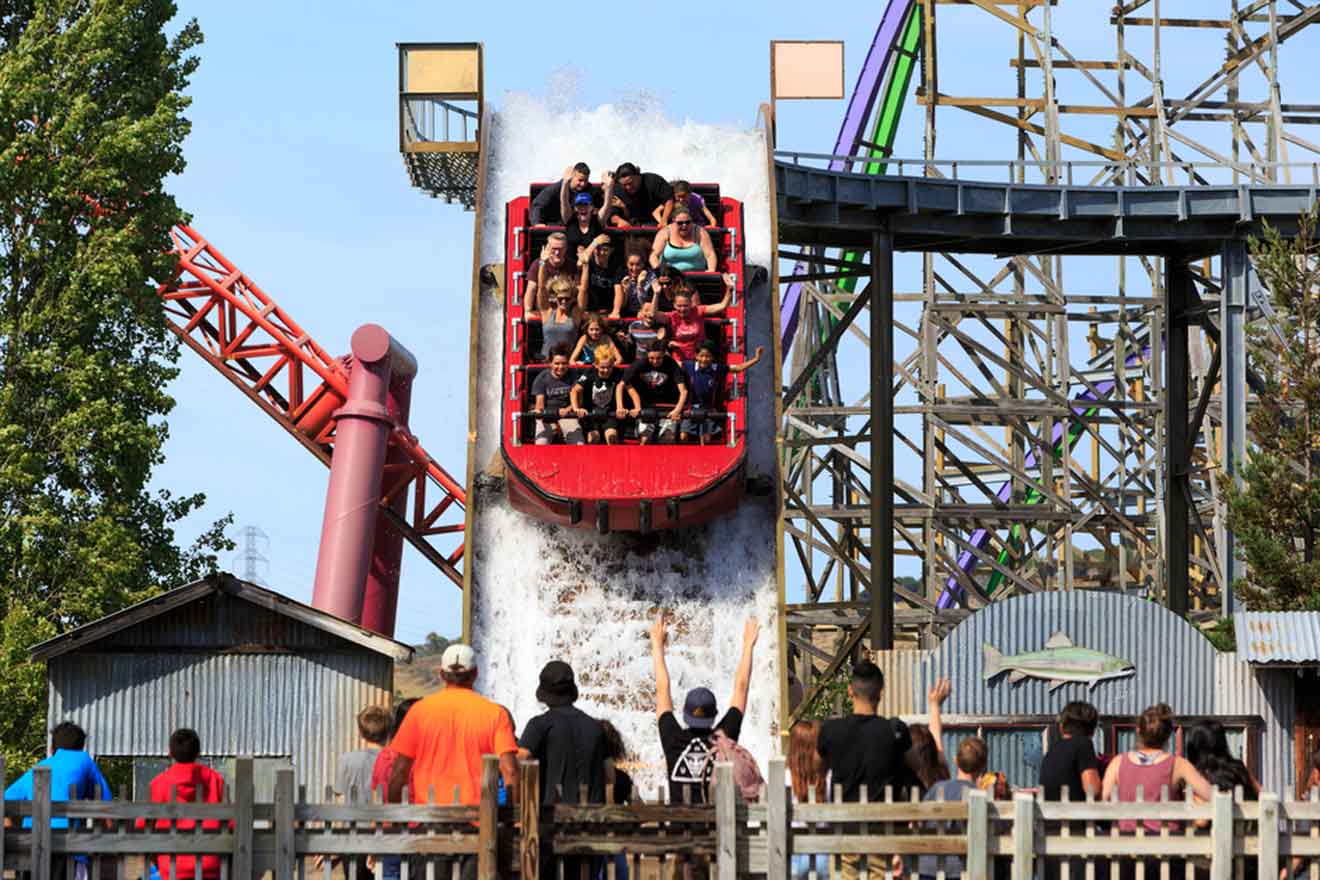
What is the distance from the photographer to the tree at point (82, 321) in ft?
74.8

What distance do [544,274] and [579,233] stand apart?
0.78m

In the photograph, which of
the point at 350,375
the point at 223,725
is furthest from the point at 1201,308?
the point at 223,725

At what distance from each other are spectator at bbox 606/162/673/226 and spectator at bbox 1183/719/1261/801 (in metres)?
10.1

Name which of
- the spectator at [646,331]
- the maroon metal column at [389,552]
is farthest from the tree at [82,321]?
the spectator at [646,331]

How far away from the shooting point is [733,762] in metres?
11.2

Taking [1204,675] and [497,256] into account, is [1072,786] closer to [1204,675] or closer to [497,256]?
[1204,675]

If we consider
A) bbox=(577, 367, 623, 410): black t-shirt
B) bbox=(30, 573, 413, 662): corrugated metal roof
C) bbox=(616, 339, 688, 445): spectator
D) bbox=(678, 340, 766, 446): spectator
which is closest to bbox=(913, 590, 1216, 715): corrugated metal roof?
bbox=(678, 340, 766, 446): spectator

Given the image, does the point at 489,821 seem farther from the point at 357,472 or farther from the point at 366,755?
the point at 357,472

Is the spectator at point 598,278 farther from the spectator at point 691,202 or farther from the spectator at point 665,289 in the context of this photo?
the spectator at point 691,202

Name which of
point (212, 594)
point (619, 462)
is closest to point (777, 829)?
point (212, 594)

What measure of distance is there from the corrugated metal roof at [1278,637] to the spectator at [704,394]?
13.8 feet

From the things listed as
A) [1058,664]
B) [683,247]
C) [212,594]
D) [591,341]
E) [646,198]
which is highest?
[646,198]

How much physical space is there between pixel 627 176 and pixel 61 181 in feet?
19.4

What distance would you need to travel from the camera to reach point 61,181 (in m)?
23.4
